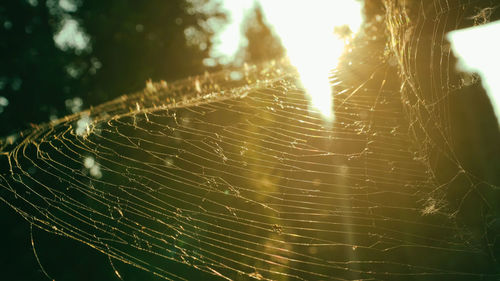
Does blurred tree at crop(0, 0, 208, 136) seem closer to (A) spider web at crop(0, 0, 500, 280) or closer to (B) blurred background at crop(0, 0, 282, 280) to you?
(B) blurred background at crop(0, 0, 282, 280)

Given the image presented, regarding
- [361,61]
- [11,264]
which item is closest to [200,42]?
[11,264]

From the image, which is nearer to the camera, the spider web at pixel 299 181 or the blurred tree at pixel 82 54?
the spider web at pixel 299 181

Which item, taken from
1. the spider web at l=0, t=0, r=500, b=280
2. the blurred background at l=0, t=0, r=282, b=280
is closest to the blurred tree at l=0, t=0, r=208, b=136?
the blurred background at l=0, t=0, r=282, b=280

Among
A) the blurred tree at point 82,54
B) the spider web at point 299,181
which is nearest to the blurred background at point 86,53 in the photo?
the blurred tree at point 82,54

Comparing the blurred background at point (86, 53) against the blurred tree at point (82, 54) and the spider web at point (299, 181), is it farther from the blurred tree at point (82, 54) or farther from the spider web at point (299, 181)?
the spider web at point (299, 181)

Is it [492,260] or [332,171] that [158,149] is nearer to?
[332,171]

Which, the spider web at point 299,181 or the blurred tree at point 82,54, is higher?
the blurred tree at point 82,54

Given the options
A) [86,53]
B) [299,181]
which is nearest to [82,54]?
[86,53]

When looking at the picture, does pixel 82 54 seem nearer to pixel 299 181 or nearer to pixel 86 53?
pixel 86 53
